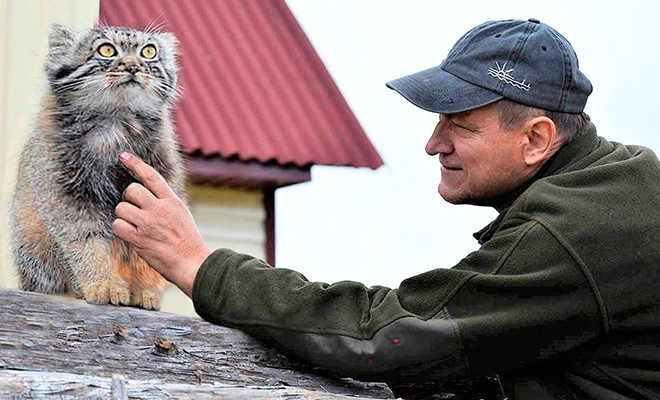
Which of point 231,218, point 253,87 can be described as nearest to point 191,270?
point 231,218

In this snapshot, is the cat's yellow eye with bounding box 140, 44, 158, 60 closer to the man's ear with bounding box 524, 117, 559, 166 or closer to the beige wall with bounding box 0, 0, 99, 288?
the man's ear with bounding box 524, 117, 559, 166

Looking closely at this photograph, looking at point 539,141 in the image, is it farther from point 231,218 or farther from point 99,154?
point 231,218

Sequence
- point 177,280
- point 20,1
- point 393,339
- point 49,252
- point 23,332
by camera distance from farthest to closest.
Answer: point 20,1 → point 49,252 → point 177,280 → point 393,339 → point 23,332

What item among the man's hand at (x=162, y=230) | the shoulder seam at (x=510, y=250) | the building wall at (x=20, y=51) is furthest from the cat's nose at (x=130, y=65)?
the building wall at (x=20, y=51)

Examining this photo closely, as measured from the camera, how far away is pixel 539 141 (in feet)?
7.31

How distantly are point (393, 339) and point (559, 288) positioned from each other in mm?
343

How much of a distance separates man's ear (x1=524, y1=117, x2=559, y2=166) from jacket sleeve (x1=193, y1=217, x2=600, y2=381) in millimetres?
260

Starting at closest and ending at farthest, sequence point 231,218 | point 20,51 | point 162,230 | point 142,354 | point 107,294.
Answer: point 142,354, point 162,230, point 107,294, point 20,51, point 231,218

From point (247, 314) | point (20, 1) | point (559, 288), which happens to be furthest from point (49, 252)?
point (20, 1)

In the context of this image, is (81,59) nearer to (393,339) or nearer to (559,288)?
(393,339)

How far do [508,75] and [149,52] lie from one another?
0.83m

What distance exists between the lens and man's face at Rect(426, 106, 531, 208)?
87.8 inches

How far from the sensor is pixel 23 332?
1777mm

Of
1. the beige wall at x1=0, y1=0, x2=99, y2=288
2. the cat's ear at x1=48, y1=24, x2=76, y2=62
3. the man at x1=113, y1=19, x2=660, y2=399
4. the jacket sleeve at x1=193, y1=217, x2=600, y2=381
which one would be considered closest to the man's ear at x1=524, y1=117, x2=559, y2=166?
the man at x1=113, y1=19, x2=660, y2=399
